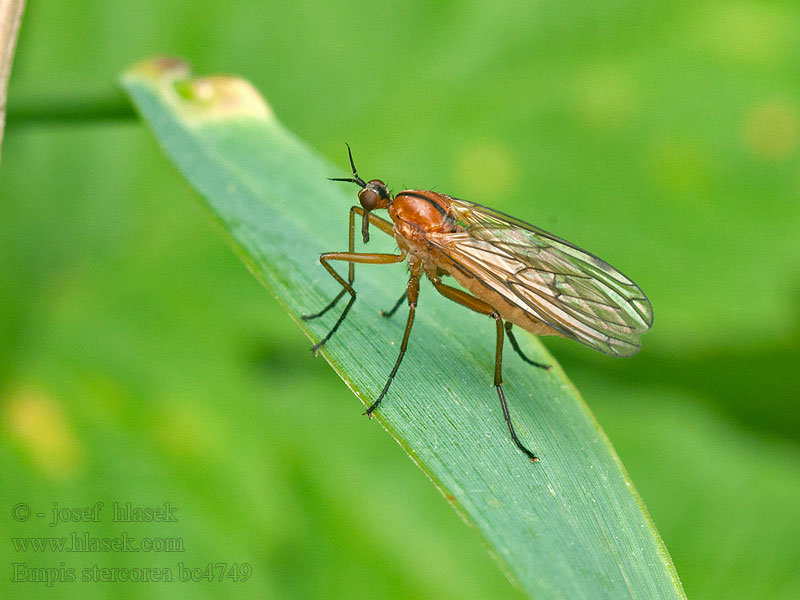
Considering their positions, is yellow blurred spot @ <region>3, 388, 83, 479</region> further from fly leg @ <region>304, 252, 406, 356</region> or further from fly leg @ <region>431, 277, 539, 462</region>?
fly leg @ <region>431, 277, 539, 462</region>

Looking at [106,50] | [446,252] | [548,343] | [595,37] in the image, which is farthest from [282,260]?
[595,37]

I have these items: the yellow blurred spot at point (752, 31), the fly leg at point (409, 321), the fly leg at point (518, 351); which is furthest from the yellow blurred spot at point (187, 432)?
the yellow blurred spot at point (752, 31)

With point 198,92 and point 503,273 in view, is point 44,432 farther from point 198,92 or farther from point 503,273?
point 503,273

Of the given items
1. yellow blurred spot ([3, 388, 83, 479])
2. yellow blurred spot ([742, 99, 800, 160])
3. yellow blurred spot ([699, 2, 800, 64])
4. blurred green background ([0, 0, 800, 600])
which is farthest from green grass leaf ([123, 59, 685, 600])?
yellow blurred spot ([699, 2, 800, 64])

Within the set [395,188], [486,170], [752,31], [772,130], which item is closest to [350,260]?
[395,188]

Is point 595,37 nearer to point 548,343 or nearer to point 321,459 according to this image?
point 548,343

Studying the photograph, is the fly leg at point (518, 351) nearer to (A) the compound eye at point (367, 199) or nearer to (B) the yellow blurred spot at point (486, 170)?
(A) the compound eye at point (367, 199)
